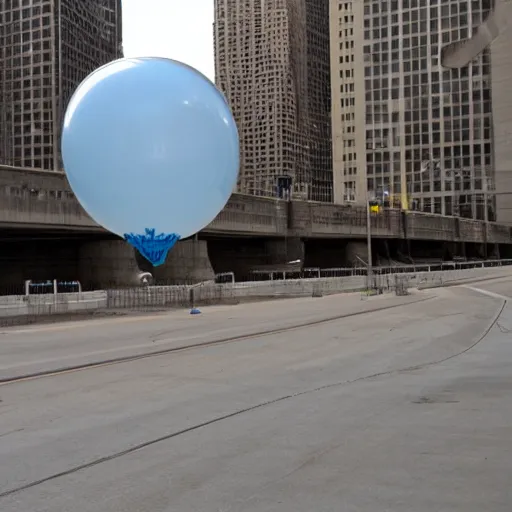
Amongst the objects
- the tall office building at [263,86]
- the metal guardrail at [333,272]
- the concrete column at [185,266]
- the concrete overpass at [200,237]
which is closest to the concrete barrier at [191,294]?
the metal guardrail at [333,272]

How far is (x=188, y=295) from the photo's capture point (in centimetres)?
3147

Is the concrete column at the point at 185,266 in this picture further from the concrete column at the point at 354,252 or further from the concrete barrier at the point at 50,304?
the concrete column at the point at 354,252

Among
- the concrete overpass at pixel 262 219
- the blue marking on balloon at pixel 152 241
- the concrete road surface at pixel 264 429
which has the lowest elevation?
Answer: the concrete road surface at pixel 264 429

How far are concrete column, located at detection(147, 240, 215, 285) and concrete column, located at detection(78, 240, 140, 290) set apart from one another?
3654 mm

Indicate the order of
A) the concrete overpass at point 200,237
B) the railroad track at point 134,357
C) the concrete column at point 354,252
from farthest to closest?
the concrete column at point 354,252 → the concrete overpass at point 200,237 → the railroad track at point 134,357

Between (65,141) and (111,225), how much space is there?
185 centimetres

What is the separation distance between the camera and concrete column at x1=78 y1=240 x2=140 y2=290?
36750 millimetres

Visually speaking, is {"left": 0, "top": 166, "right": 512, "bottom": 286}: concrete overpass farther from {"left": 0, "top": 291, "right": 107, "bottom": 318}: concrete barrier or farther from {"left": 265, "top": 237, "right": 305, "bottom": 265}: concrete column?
{"left": 0, "top": 291, "right": 107, "bottom": 318}: concrete barrier

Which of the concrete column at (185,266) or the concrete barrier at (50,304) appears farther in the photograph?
Result: the concrete column at (185,266)

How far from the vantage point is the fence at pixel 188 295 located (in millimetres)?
24250

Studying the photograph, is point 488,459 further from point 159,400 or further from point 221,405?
point 159,400

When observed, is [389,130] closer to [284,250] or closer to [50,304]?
[284,250]

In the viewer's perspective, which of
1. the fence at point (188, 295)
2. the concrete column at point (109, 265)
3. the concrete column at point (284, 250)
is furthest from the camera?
the concrete column at point (284, 250)

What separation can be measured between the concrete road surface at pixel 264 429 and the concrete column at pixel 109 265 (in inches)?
873
